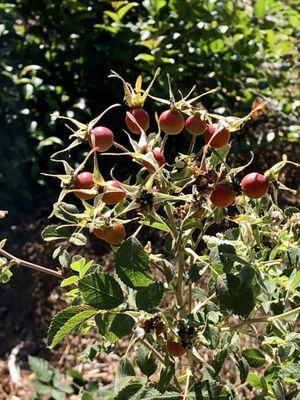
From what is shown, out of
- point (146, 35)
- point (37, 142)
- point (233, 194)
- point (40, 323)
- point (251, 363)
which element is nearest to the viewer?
point (233, 194)

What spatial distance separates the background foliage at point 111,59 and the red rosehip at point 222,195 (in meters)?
1.68

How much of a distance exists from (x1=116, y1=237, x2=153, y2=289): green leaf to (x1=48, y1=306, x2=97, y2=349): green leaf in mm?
72

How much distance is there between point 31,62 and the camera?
2.63m

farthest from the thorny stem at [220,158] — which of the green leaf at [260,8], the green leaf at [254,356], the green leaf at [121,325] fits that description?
the green leaf at [260,8]

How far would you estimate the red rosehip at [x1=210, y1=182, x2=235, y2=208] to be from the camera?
2.31 ft

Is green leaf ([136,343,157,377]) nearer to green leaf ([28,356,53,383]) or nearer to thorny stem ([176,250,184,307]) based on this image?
thorny stem ([176,250,184,307])

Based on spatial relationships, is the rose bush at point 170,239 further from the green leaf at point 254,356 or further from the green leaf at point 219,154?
the green leaf at point 254,356

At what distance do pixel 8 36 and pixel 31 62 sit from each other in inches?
5.6

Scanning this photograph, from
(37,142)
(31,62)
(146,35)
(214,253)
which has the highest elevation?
(214,253)

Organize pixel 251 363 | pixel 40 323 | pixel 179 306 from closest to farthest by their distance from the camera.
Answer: pixel 179 306 < pixel 251 363 < pixel 40 323

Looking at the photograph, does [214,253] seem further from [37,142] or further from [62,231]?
[37,142]

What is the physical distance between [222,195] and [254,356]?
45 centimetres

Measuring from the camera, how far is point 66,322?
30.4 inches

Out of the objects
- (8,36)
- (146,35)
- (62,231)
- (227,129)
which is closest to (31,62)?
(8,36)
